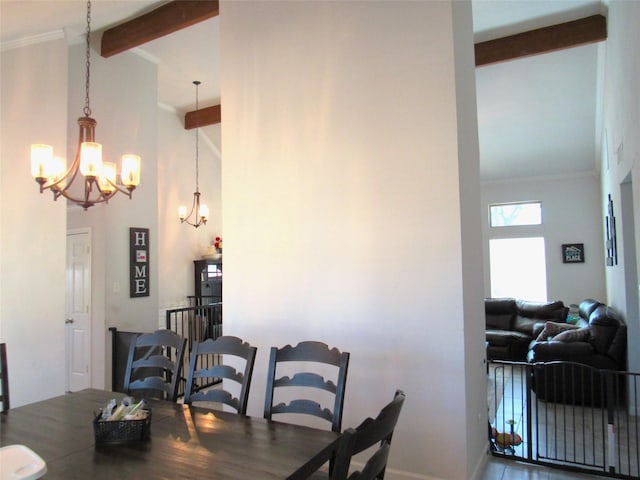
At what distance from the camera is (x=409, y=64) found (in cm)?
282

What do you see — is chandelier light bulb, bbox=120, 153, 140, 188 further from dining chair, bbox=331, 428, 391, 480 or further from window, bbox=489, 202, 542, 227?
window, bbox=489, 202, 542, 227

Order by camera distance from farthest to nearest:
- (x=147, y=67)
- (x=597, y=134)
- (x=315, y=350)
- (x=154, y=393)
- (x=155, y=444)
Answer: (x=597, y=134) < (x=147, y=67) < (x=154, y=393) < (x=315, y=350) < (x=155, y=444)

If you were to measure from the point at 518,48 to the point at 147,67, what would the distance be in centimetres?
488

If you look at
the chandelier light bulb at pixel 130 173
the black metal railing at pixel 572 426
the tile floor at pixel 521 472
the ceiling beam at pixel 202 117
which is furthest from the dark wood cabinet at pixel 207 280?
the tile floor at pixel 521 472

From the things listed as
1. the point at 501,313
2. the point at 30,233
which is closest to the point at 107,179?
the point at 30,233

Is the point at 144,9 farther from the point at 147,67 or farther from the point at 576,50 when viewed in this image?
the point at 576,50

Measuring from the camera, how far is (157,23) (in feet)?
15.9

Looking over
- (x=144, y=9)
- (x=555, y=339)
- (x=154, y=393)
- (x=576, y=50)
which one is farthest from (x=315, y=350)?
(x=576, y=50)

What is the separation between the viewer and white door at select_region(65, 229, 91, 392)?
→ 205 inches

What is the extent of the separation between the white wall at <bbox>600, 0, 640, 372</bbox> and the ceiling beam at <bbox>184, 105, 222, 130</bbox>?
19.0 ft

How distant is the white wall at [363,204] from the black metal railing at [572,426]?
21.6 inches

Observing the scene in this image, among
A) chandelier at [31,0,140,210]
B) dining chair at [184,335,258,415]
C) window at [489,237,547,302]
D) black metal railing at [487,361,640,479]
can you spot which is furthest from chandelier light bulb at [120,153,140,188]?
window at [489,237,547,302]

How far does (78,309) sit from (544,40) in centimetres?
666

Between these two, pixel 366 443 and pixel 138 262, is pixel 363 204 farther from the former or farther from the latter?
pixel 138 262
